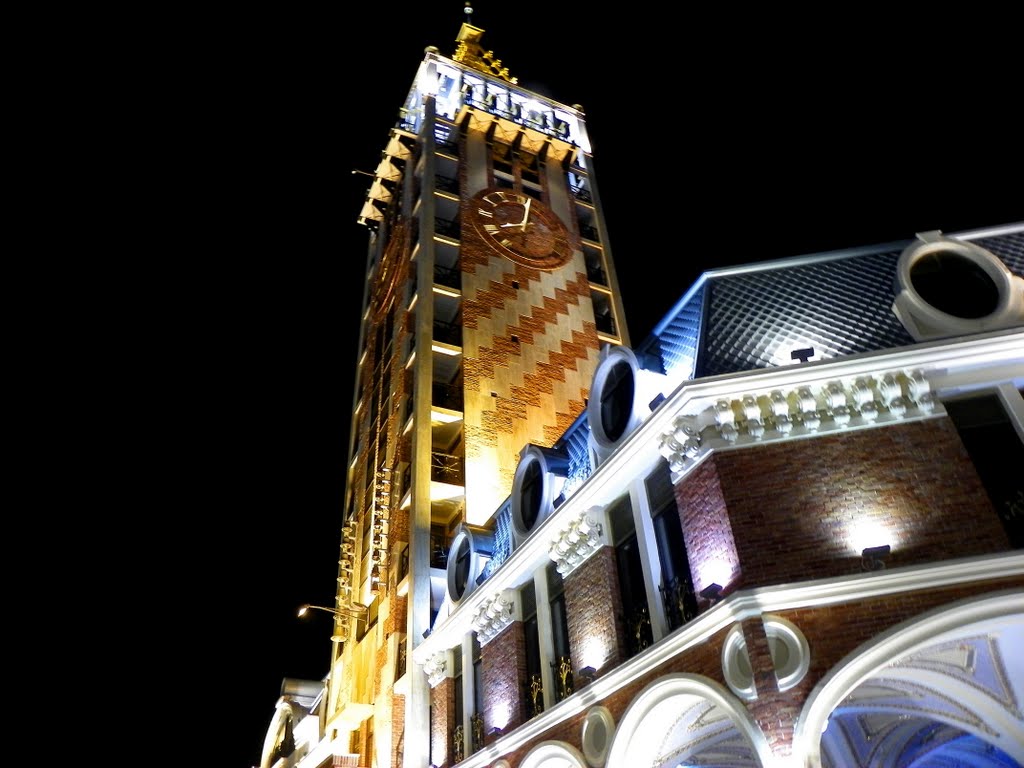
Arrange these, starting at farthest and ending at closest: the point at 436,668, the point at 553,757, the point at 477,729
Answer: the point at 436,668 < the point at 477,729 < the point at 553,757

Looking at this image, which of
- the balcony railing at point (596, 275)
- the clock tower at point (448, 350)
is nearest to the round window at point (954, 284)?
the clock tower at point (448, 350)

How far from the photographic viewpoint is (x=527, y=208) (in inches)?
1377

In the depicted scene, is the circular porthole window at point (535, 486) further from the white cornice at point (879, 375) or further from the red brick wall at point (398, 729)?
the red brick wall at point (398, 729)

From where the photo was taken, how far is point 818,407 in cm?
1295

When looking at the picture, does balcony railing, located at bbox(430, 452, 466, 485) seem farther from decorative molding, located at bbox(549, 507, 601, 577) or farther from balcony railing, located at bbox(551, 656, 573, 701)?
balcony railing, located at bbox(551, 656, 573, 701)

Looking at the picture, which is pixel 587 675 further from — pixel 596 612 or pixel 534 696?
pixel 534 696

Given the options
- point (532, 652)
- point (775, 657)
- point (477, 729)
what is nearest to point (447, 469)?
point (477, 729)

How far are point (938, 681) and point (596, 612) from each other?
5583 millimetres

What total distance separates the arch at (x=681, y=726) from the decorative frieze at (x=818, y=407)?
11.7ft

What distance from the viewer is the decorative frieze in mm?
12844

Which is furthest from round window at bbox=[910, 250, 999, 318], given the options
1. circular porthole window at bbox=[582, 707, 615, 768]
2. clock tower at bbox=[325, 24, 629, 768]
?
clock tower at bbox=[325, 24, 629, 768]

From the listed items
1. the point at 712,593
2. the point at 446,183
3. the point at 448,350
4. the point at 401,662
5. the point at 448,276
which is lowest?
the point at 712,593

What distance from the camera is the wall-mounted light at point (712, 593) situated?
1205 centimetres

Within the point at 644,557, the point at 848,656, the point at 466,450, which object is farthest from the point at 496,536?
the point at 848,656
